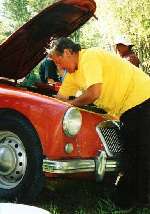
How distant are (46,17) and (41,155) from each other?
1478mm

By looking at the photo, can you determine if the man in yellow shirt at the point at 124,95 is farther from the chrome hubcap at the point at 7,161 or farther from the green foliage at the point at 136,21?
the green foliage at the point at 136,21

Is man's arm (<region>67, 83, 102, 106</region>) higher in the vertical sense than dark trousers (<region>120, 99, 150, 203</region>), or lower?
higher

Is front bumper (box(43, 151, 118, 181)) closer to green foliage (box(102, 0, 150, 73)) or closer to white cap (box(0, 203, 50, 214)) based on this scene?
white cap (box(0, 203, 50, 214))

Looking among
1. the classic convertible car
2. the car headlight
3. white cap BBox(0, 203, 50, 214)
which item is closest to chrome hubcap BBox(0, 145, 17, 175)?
the classic convertible car

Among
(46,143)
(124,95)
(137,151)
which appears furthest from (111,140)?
(46,143)

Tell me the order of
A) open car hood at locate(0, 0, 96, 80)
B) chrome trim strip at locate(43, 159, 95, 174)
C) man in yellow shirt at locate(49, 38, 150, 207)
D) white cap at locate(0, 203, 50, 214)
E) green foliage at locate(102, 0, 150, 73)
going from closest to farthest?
white cap at locate(0, 203, 50, 214)
chrome trim strip at locate(43, 159, 95, 174)
man in yellow shirt at locate(49, 38, 150, 207)
open car hood at locate(0, 0, 96, 80)
green foliage at locate(102, 0, 150, 73)

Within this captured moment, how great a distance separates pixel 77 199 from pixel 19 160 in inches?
29.6

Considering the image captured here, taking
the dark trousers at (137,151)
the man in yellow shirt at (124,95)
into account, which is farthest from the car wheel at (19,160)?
the dark trousers at (137,151)

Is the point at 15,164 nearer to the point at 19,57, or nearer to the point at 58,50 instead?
the point at 58,50

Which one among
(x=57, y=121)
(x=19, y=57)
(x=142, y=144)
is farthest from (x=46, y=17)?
(x=142, y=144)

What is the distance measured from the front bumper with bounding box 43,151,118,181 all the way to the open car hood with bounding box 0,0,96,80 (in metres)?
1.47

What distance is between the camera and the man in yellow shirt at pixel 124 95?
4723 millimetres

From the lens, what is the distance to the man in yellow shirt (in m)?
4.72

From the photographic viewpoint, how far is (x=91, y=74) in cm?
461
